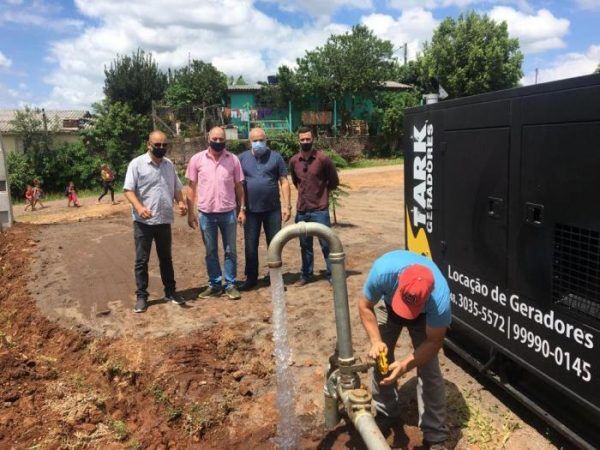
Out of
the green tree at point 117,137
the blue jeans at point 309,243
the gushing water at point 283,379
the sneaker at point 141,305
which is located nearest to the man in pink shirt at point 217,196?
the sneaker at point 141,305

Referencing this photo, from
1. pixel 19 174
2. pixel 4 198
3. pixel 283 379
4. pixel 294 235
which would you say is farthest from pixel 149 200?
pixel 19 174

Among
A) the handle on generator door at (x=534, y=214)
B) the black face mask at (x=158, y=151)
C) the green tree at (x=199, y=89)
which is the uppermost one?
the green tree at (x=199, y=89)

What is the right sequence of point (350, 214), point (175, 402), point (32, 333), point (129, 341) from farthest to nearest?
point (350, 214) → point (32, 333) → point (129, 341) → point (175, 402)

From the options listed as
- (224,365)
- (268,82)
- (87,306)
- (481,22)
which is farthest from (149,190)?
(481,22)

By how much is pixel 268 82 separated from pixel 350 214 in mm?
Answer: 22246

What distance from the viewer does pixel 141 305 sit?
5.21m

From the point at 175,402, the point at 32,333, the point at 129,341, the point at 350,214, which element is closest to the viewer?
the point at 175,402

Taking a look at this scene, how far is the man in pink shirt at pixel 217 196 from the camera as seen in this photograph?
5.34 metres

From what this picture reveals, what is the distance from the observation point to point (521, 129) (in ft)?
9.36

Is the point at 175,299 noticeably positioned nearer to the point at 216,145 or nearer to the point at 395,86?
the point at 216,145

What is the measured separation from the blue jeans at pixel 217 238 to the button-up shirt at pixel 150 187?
43 centimetres

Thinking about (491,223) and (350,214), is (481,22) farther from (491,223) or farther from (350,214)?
(491,223)

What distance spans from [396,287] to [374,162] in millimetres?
27765

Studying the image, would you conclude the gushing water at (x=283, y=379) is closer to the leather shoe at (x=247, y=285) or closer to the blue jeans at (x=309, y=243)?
the leather shoe at (x=247, y=285)
